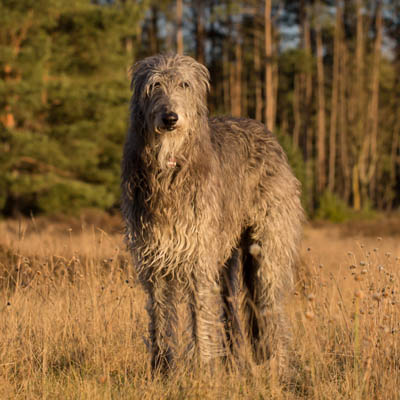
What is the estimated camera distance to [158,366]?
4.45 metres

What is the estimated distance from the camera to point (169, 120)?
3.96 meters

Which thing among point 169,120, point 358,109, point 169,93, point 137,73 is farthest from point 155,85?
point 358,109

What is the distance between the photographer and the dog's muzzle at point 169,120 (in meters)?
3.96

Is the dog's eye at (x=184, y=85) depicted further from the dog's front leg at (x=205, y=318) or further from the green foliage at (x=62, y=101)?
the green foliage at (x=62, y=101)

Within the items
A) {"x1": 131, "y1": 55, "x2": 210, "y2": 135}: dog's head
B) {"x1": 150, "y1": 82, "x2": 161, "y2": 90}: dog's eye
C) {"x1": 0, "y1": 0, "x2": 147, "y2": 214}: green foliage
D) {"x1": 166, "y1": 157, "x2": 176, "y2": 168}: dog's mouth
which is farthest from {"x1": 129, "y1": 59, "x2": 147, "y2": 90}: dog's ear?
{"x1": 0, "y1": 0, "x2": 147, "y2": 214}: green foliage

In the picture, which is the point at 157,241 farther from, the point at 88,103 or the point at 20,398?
the point at 88,103

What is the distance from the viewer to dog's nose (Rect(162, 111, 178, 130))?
3.95 meters

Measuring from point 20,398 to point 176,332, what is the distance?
1.26m

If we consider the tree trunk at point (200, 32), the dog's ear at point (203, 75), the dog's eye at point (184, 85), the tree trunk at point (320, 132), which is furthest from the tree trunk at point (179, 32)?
the dog's eye at point (184, 85)

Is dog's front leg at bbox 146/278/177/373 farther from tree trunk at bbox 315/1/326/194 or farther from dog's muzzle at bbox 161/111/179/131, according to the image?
tree trunk at bbox 315/1/326/194

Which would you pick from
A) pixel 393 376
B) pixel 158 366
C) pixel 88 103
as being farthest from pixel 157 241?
pixel 88 103

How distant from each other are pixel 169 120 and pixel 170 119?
10mm

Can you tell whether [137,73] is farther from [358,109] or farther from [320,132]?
[320,132]

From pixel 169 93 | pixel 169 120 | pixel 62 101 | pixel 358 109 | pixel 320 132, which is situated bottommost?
pixel 320 132
